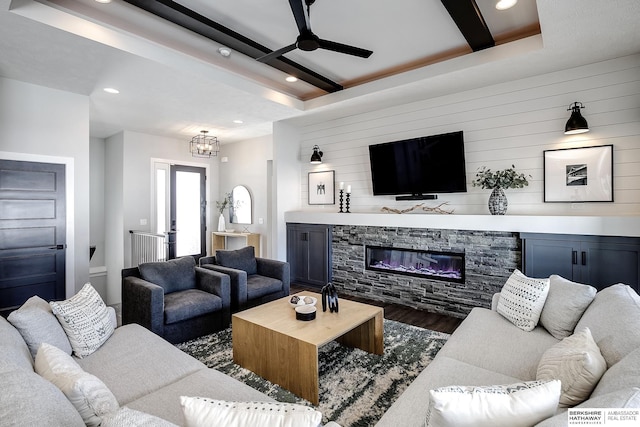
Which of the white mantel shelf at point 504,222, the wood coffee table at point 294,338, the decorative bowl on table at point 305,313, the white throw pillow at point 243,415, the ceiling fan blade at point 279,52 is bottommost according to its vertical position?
the wood coffee table at point 294,338

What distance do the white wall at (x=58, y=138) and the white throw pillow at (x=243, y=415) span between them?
416 cm

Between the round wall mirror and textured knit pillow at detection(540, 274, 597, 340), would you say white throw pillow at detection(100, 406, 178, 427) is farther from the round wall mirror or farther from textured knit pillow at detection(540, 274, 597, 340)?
the round wall mirror

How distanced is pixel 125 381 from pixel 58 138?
355cm

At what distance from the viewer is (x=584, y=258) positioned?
3.23 m

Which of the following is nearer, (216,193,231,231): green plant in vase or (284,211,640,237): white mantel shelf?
(284,211,640,237): white mantel shelf

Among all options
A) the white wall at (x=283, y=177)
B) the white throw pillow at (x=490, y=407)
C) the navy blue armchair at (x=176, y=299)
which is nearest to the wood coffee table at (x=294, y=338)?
the navy blue armchair at (x=176, y=299)

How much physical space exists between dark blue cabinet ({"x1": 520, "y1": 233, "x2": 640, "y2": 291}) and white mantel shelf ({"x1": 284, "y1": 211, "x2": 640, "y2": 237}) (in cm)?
8

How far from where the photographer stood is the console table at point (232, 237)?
666 centimetres

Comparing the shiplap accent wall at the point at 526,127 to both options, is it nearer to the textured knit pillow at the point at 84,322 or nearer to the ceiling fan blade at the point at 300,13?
the ceiling fan blade at the point at 300,13

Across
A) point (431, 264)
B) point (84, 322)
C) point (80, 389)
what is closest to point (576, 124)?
point (431, 264)

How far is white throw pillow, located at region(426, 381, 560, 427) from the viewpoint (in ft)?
3.34

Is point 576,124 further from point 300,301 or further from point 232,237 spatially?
point 232,237

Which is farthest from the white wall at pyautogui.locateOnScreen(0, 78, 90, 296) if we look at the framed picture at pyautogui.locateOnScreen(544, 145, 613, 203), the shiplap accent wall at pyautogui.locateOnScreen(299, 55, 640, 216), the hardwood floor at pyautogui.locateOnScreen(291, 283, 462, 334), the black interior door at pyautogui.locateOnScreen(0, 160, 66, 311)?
the framed picture at pyautogui.locateOnScreen(544, 145, 613, 203)

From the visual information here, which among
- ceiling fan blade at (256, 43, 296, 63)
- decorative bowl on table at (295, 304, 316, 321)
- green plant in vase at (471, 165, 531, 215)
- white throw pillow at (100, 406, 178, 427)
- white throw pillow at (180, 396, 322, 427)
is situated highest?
ceiling fan blade at (256, 43, 296, 63)
